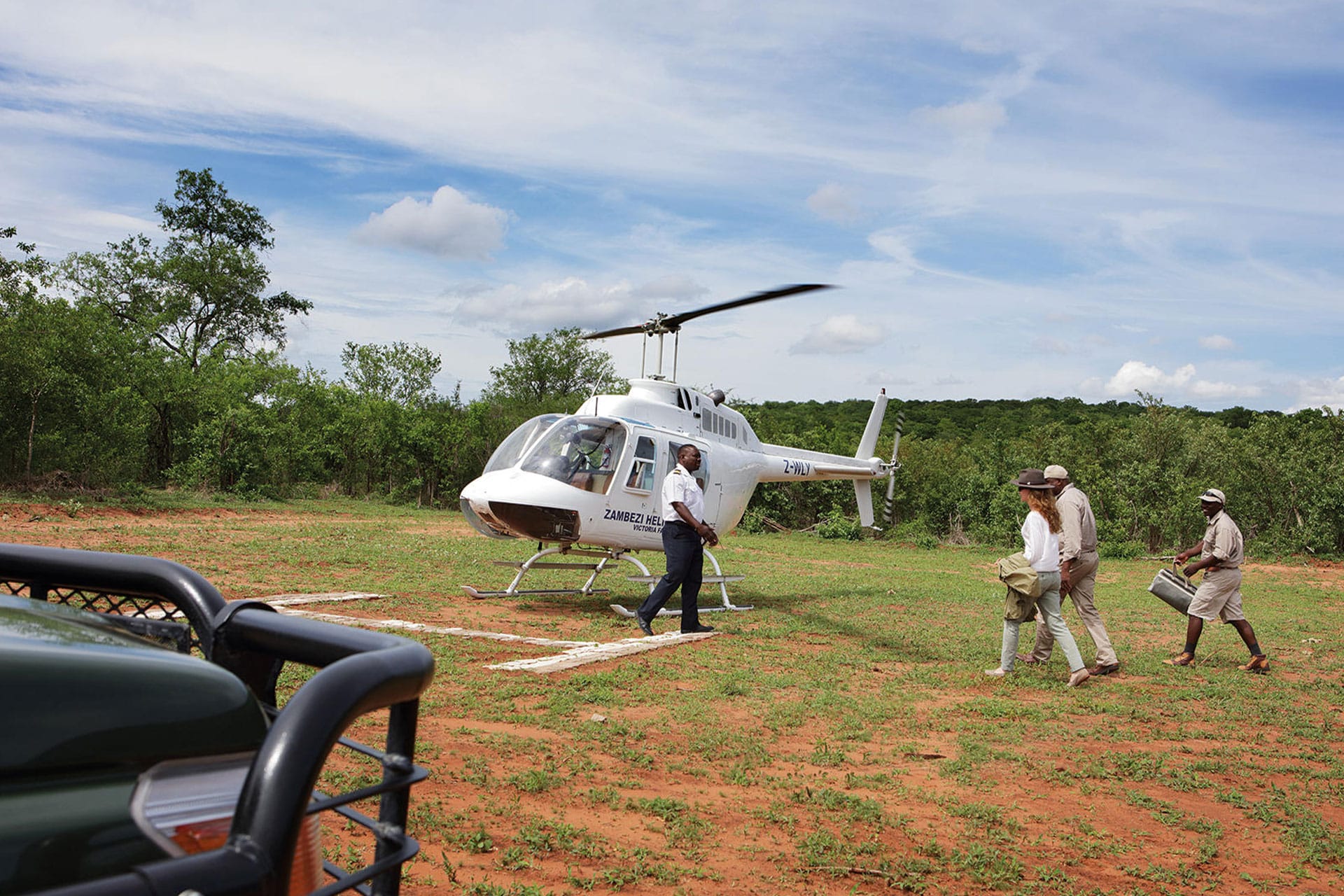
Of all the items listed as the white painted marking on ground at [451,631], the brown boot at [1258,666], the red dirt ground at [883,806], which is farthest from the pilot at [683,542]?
the brown boot at [1258,666]

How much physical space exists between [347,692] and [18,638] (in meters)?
0.51

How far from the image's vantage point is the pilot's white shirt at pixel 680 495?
9.21 metres

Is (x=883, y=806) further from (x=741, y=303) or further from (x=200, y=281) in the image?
(x=200, y=281)

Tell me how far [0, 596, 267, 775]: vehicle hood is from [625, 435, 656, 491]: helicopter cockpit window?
896 cm

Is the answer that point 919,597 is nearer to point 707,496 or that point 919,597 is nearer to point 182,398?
point 707,496

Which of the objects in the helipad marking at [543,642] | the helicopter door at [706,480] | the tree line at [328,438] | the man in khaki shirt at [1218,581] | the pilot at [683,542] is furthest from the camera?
the tree line at [328,438]

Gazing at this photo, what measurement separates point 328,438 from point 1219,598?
1042 inches

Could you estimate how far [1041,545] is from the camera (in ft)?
25.3

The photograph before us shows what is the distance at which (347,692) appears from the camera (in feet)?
4.53

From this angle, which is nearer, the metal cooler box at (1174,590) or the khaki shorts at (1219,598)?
the khaki shorts at (1219,598)

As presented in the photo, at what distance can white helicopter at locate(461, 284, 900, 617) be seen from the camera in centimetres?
999

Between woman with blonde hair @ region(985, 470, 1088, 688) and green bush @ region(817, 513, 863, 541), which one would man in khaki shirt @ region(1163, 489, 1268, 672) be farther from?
green bush @ region(817, 513, 863, 541)

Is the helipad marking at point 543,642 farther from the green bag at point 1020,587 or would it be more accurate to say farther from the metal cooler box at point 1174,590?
the metal cooler box at point 1174,590

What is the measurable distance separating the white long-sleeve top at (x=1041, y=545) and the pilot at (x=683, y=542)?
294 cm
